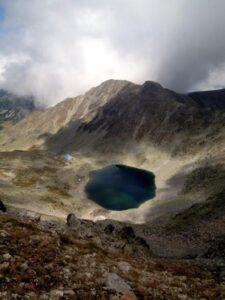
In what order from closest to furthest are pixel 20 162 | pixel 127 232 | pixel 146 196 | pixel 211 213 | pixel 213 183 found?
pixel 127 232 → pixel 211 213 → pixel 213 183 → pixel 146 196 → pixel 20 162

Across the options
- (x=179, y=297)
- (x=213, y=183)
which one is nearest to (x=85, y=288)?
(x=179, y=297)

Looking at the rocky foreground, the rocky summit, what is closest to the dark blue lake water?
the rocky summit

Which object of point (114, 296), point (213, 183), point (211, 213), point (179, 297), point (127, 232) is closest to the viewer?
point (114, 296)

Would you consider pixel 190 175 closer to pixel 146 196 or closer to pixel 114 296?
pixel 146 196

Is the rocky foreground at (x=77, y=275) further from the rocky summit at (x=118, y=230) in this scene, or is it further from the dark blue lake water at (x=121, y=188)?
the dark blue lake water at (x=121, y=188)

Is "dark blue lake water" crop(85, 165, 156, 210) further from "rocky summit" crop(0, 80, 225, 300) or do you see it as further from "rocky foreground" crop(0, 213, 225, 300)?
"rocky foreground" crop(0, 213, 225, 300)

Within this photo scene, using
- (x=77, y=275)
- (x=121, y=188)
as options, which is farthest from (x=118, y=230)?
(x=121, y=188)

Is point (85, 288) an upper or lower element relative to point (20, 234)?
lower
